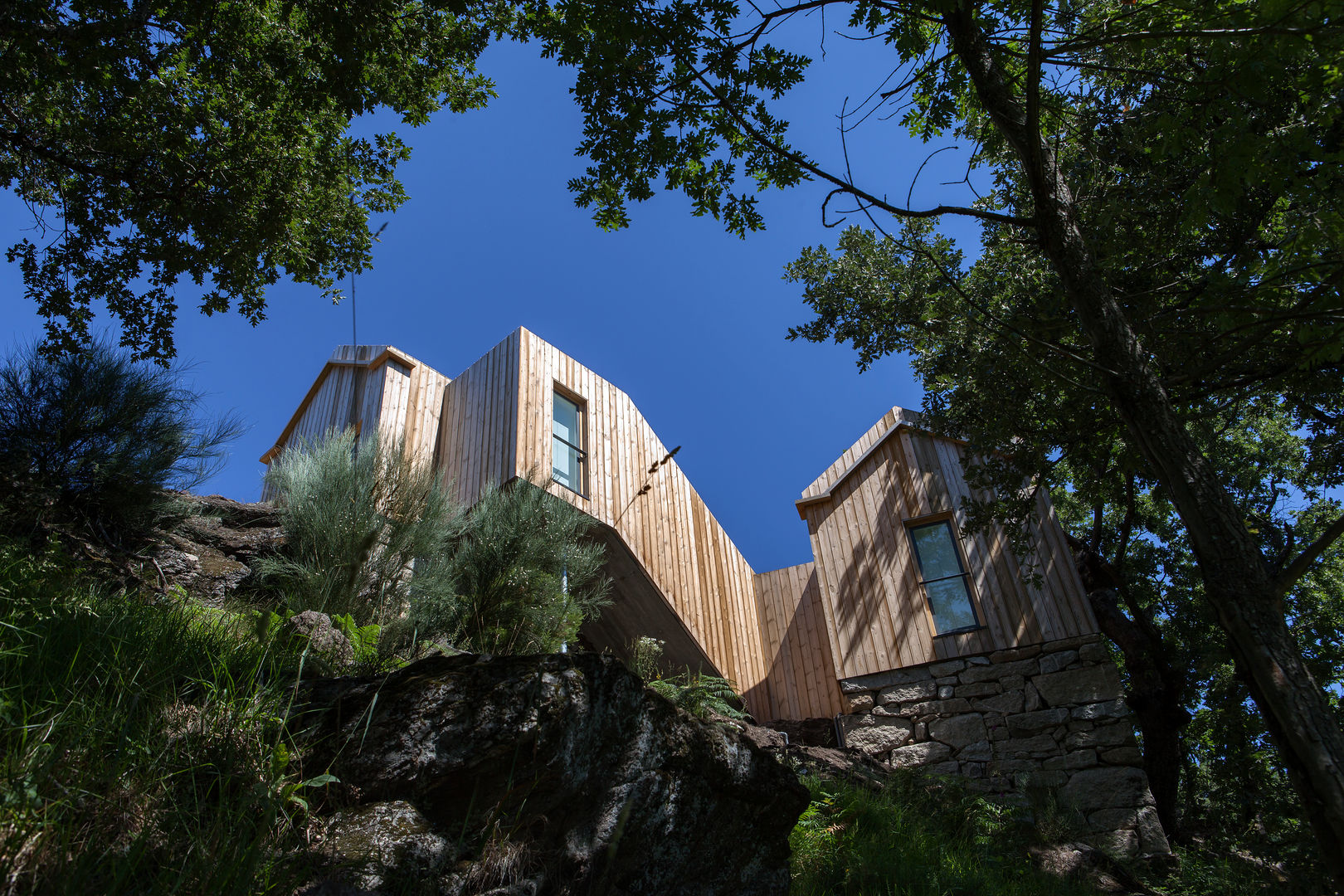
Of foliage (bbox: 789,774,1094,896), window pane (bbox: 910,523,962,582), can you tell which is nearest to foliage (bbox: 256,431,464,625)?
foliage (bbox: 789,774,1094,896)

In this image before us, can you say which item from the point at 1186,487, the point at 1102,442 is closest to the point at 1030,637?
the point at 1102,442

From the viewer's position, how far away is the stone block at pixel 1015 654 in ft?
26.1

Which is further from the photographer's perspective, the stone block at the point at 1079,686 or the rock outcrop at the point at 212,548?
the stone block at the point at 1079,686

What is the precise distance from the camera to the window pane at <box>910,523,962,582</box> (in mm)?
8805

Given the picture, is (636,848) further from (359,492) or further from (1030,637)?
(1030,637)

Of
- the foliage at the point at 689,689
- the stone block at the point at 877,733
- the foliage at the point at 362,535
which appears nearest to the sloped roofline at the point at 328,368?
the foliage at the point at 362,535

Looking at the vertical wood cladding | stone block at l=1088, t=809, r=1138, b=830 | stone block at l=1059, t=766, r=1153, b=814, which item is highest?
the vertical wood cladding

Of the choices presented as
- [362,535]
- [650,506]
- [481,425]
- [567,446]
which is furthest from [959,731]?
[362,535]

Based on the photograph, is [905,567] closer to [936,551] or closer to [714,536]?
[936,551]

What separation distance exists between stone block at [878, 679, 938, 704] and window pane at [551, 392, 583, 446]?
15.0 feet

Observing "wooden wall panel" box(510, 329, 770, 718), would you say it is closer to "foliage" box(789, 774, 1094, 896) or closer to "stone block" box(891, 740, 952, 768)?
"stone block" box(891, 740, 952, 768)

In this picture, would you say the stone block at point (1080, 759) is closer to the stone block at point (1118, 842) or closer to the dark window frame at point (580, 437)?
the stone block at point (1118, 842)

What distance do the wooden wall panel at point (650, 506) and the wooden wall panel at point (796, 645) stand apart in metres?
0.18

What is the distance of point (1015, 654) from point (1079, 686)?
26.6 inches
